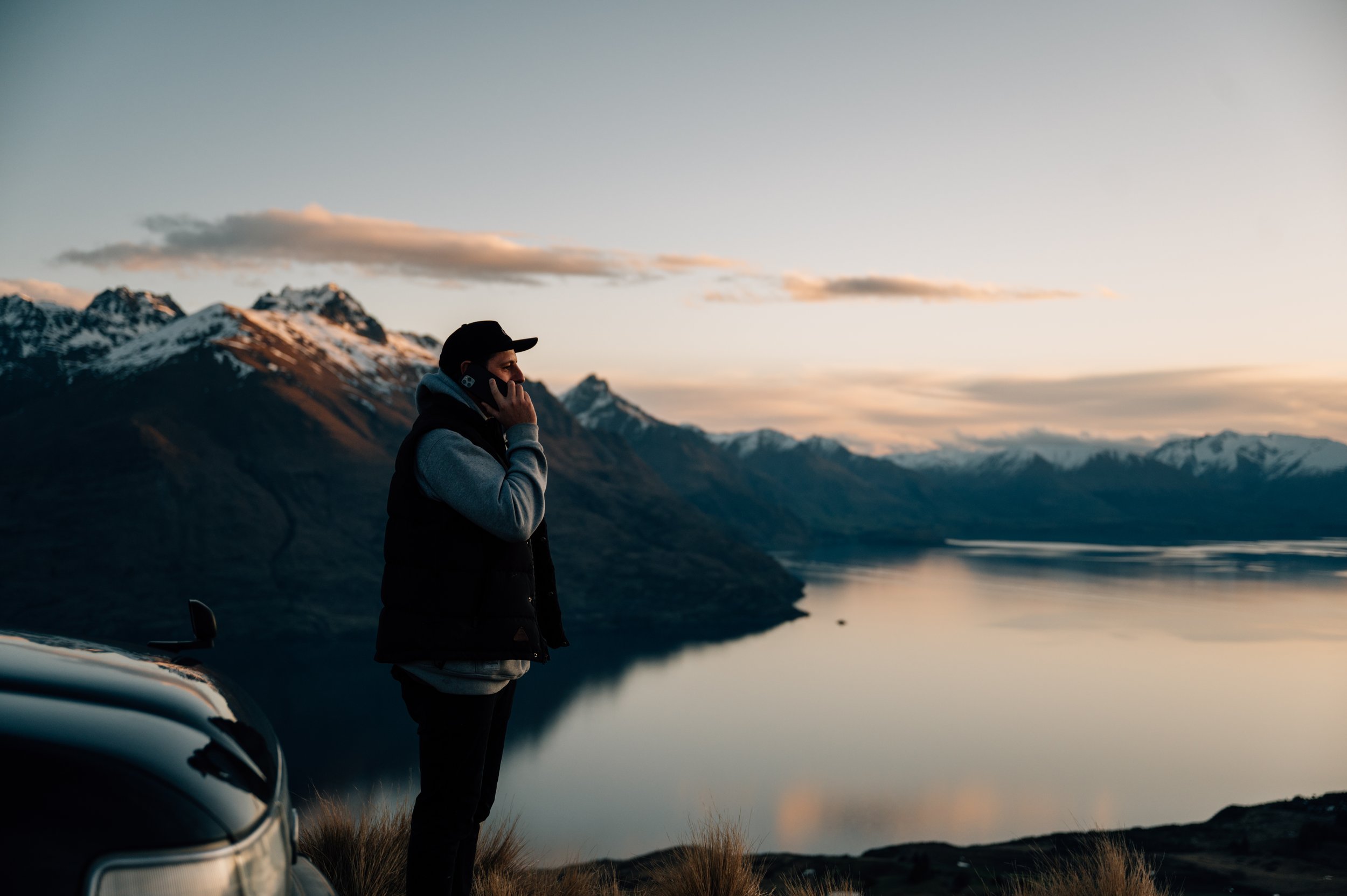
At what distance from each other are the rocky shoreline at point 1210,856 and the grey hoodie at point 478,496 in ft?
92.6

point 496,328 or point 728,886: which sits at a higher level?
point 496,328

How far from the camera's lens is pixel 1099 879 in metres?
4.60

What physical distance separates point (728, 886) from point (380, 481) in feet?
559

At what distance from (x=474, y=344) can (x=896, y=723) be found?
75433 mm

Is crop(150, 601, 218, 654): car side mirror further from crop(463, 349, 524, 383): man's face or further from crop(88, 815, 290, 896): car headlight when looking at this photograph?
crop(463, 349, 524, 383): man's face

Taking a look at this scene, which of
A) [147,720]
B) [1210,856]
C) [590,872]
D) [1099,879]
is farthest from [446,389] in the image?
[1210,856]

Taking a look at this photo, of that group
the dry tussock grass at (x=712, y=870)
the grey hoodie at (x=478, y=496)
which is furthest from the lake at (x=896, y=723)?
the grey hoodie at (x=478, y=496)

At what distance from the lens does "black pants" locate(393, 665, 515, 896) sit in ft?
10.0

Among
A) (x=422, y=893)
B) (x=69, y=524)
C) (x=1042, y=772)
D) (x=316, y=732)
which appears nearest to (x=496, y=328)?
(x=422, y=893)

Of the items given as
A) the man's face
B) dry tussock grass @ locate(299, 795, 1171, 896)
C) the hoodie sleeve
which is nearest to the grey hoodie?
the hoodie sleeve

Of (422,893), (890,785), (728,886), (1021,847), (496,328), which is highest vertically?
(496,328)

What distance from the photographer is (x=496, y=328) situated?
133 inches

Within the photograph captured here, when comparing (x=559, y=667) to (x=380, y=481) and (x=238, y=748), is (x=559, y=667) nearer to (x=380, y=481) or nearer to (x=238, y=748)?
(x=380, y=481)

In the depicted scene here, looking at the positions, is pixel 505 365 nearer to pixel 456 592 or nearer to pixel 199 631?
pixel 456 592
